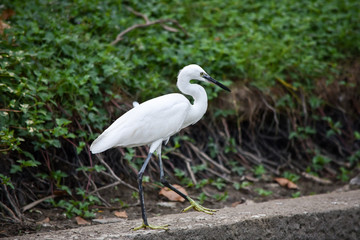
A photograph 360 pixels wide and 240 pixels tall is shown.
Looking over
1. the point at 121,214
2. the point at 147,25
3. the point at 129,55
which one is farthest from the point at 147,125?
the point at 147,25

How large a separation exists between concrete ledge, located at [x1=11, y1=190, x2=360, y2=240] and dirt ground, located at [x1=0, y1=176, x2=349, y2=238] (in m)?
0.53

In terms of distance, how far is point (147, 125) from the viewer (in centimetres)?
315

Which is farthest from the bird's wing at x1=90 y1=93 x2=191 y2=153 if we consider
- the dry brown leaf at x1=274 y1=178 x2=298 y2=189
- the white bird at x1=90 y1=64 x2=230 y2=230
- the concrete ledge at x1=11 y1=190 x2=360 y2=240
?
the dry brown leaf at x1=274 y1=178 x2=298 y2=189

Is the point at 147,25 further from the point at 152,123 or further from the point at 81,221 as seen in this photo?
Answer: the point at 81,221

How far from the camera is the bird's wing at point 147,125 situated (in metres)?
3.12

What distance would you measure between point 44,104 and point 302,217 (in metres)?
2.39

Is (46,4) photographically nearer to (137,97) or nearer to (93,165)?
(137,97)

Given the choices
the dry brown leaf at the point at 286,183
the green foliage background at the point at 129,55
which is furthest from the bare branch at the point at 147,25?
the dry brown leaf at the point at 286,183

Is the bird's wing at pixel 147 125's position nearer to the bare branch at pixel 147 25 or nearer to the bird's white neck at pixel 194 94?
the bird's white neck at pixel 194 94

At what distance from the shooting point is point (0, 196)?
353cm

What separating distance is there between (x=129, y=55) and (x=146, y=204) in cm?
182

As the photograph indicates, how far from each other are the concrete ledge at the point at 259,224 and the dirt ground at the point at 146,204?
1.74ft

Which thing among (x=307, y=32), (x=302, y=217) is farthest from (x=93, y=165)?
(x=307, y=32)

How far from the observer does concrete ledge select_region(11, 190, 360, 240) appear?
286 centimetres
